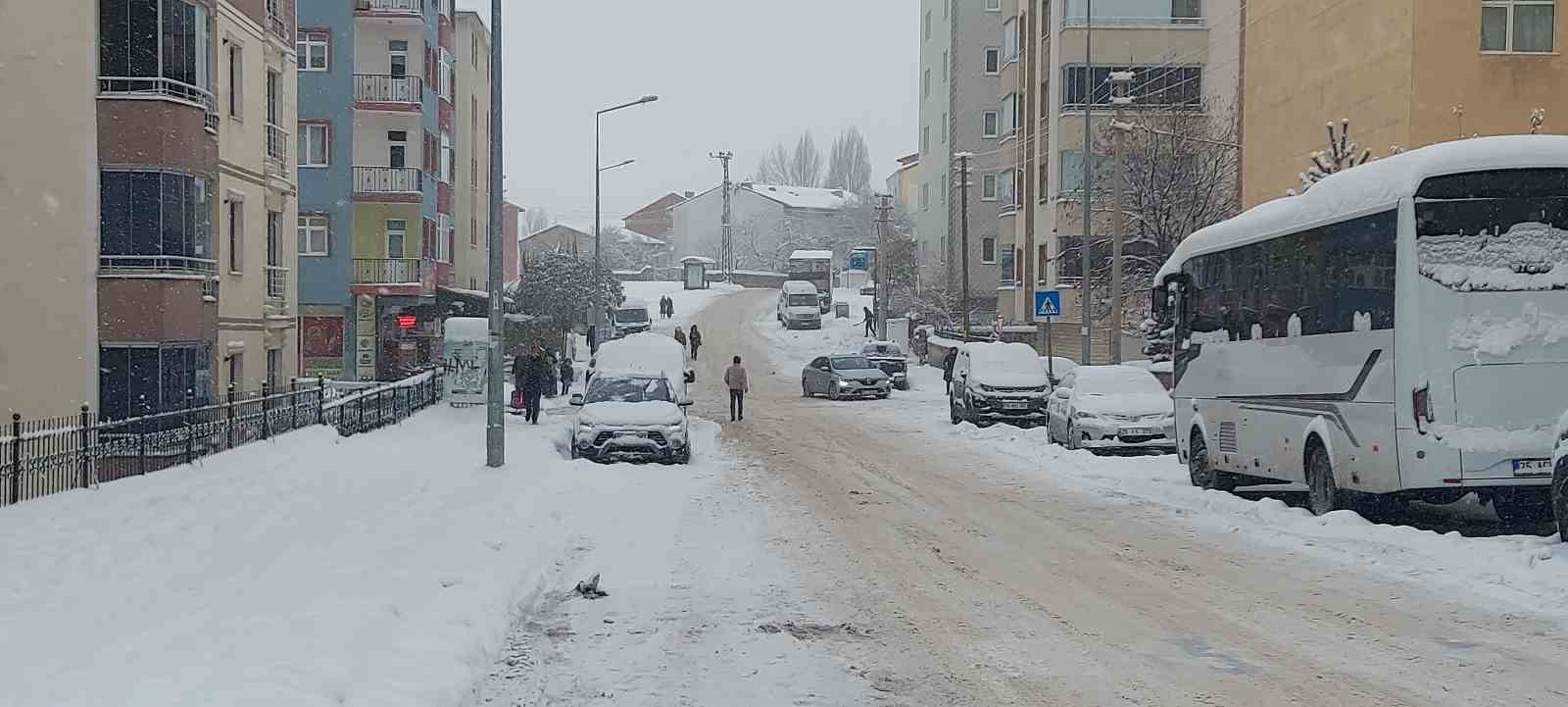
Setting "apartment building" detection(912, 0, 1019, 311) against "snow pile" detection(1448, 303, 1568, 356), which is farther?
"apartment building" detection(912, 0, 1019, 311)

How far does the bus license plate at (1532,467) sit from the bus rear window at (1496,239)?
1.60 metres

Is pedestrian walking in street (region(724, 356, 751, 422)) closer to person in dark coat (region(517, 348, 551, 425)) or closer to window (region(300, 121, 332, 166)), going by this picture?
person in dark coat (region(517, 348, 551, 425))

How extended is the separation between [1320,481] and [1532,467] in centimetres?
263

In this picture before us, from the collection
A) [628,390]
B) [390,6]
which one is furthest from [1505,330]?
[390,6]

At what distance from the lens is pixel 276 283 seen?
3372 cm

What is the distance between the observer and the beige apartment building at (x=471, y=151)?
58.2 meters

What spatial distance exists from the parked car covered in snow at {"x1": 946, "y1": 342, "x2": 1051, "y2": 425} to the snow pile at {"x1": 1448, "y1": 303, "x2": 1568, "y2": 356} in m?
19.7

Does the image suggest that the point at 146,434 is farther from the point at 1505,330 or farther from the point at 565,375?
the point at 565,375

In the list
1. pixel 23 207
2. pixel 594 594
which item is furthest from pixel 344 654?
pixel 23 207

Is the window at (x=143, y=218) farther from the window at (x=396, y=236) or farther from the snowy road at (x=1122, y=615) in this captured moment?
the window at (x=396, y=236)

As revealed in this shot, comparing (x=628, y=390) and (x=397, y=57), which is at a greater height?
(x=397, y=57)

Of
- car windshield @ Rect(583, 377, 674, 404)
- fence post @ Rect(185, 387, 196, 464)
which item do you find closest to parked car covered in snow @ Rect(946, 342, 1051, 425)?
car windshield @ Rect(583, 377, 674, 404)

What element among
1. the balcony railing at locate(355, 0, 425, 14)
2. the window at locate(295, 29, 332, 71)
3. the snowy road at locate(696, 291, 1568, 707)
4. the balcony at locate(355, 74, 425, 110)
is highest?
the balcony railing at locate(355, 0, 425, 14)

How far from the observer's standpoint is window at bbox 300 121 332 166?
44.2 m
